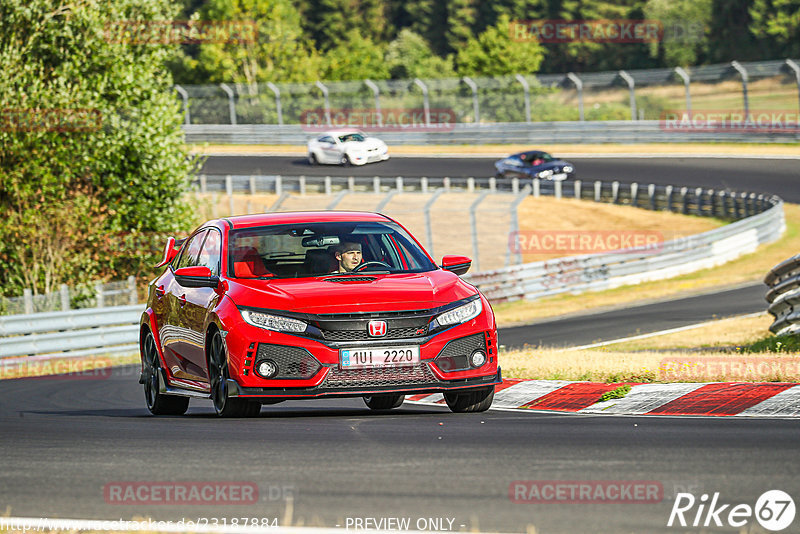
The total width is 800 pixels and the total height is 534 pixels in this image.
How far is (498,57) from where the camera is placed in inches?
3270

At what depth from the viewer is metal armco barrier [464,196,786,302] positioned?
30561mm

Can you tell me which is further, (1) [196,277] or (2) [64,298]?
(2) [64,298]

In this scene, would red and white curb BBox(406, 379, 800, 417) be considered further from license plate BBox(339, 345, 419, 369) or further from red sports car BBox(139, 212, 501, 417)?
license plate BBox(339, 345, 419, 369)

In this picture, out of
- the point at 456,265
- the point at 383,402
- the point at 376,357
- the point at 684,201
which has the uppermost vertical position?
the point at 456,265

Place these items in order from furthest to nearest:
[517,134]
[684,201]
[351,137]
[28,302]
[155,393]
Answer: [517,134]
[351,137]
[684,201]
[28,302]
[155,393]

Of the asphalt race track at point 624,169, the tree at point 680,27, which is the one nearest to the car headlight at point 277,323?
the asphalt race track at point 624,169

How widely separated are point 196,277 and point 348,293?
129 cm

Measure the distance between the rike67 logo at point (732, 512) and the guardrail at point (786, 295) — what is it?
34.6 ft

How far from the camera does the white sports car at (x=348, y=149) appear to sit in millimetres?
53875

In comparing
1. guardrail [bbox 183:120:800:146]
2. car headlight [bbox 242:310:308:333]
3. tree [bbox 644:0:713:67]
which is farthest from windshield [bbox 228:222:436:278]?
tree [bbox 644:0:713:67]

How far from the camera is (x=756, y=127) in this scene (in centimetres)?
5344

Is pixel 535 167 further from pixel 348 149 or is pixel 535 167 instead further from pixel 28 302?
pixel 28 302

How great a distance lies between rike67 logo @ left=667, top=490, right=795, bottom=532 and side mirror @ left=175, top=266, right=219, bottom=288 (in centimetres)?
474

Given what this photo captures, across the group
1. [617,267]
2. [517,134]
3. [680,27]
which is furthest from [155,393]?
[680,27]
